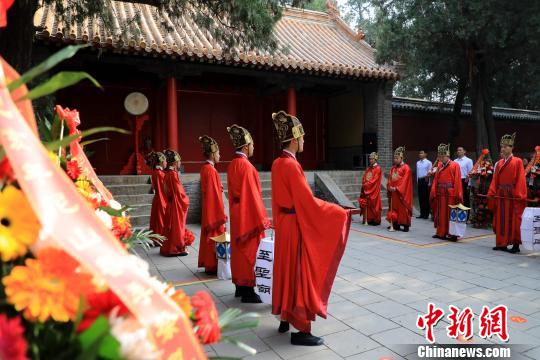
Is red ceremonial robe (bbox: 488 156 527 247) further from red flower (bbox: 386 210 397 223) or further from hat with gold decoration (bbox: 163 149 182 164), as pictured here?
hat with gold decoration (bbox: 163 149 182 164)

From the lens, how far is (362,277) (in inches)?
207

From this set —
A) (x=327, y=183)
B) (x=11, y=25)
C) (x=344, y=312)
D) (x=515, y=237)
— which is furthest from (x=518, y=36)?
(x=11, y=25)

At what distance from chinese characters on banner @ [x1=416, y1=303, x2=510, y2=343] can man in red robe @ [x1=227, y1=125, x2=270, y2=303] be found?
1670 millimetres

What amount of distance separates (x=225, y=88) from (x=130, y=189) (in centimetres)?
519

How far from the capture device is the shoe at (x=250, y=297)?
171 inches

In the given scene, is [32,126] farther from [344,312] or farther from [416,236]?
[416,236]

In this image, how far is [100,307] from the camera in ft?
2.95

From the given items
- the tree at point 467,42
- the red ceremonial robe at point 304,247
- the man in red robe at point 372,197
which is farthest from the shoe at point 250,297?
the tree at point 467,42

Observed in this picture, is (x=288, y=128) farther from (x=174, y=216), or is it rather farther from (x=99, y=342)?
(x=174, y=216)

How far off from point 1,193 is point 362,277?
4822 millimetres

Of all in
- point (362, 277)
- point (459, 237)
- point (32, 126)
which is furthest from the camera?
point (459, 237)

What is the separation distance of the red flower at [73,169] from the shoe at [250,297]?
2946mm

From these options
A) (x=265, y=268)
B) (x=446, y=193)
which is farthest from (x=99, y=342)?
(x=446, y=193)

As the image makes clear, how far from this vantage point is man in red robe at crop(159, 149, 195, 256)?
655cm
